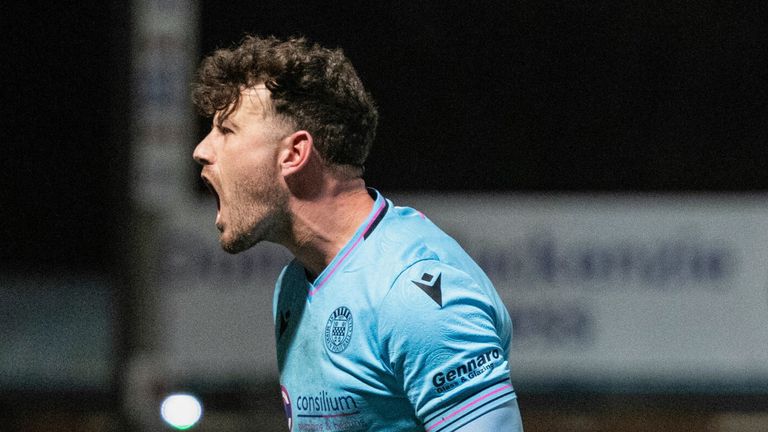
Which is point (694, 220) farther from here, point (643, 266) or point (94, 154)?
point (94, 154)

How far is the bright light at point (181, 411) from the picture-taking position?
5.21 meters

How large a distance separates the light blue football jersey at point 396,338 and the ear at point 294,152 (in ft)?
0.61

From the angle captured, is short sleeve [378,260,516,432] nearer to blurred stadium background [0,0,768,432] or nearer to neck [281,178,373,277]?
neck [281,178,373,277]

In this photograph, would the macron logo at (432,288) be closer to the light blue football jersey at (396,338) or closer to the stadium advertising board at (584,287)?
the light blue football jersey at (396,338)

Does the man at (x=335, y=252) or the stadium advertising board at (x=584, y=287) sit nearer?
the man at (x=335, y=252)

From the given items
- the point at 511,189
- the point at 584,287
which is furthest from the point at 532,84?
the point at 584,287

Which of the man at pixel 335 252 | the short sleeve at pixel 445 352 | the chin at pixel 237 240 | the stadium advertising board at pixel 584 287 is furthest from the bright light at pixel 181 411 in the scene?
the short sleeve at pixel 445 352

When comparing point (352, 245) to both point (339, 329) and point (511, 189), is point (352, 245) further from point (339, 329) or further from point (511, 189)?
point (511, 189)

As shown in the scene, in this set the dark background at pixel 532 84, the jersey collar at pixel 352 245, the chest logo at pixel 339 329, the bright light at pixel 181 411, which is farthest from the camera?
the dark background at pixel 532 84

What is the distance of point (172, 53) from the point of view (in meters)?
6.17

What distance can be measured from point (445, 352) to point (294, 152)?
0.59 meters

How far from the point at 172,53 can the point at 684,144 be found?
9.20 ft

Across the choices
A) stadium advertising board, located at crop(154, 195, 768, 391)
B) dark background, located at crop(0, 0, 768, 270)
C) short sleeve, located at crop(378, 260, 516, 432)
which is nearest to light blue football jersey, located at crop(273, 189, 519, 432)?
short sleeve, located at crop(378, 260, 516, 432)

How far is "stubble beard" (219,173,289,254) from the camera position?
247 centimetres
